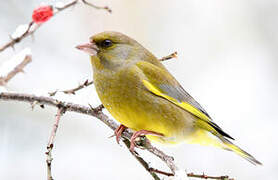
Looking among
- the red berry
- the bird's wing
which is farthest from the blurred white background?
the red berry

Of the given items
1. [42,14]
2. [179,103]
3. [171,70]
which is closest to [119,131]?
[179,103]

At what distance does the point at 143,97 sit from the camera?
3.40m

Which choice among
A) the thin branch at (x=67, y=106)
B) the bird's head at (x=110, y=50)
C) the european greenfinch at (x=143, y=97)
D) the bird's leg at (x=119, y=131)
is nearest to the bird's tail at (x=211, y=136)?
the european greenfinch at (x=143, y=97)

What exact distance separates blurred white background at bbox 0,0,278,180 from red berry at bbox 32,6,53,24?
305cm

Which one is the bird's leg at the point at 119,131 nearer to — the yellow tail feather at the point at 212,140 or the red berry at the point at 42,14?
the yellow tail feather at the point at 212,140

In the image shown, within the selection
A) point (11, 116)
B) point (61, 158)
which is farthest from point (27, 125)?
point (61, 158)

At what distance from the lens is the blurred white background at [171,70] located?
541 cm

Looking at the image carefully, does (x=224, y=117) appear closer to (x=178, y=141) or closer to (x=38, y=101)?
(x=178, y=141)

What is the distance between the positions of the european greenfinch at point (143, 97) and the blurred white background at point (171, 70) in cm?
167

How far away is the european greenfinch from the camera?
333 centimetres

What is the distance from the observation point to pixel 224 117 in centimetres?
634

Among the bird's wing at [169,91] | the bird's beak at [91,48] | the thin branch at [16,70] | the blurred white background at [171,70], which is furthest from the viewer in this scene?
the blurred white background at [171,70]

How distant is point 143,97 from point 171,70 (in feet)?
10.3

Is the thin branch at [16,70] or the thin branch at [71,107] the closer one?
the thin branch at [16,70]
